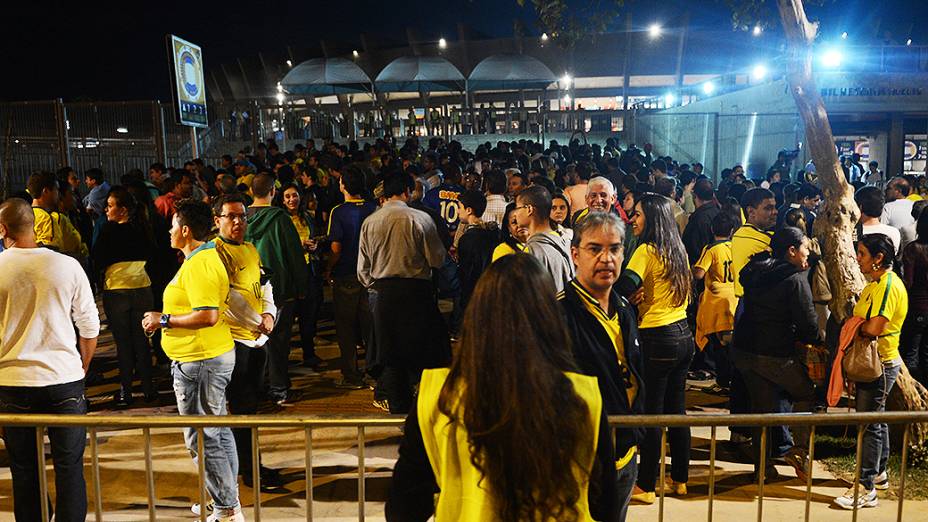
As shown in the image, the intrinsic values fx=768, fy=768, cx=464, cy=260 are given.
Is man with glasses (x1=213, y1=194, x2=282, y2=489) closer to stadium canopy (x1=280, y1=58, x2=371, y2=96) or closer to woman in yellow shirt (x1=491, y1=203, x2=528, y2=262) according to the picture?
woman in yellow shirt (x1=491, y1=203, x2=528, y2=262)

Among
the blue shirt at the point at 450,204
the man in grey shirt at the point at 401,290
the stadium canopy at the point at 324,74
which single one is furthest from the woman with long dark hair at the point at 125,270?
the stadium canopy at the point at 324,74

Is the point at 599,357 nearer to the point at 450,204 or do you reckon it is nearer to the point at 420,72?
the point at 450,204

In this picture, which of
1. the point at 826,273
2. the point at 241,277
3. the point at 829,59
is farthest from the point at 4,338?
the point at 829,59

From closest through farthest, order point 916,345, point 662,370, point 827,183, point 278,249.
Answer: point 662,370 → point 916,345 → point 278,249 → point 827,183

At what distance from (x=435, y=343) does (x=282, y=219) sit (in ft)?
6.24

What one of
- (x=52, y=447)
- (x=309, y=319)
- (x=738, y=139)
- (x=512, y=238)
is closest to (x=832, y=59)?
(x=738, y=139)

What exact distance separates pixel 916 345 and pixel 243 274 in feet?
18.4

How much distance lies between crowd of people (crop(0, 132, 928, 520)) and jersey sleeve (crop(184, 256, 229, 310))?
13 mm

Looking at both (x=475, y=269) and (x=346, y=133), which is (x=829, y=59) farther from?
(x=475, y=269)

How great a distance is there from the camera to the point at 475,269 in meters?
7.06

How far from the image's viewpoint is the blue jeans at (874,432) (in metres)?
5.15

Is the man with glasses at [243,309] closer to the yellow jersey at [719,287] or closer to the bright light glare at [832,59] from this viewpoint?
the yellow jersey at [719,287]

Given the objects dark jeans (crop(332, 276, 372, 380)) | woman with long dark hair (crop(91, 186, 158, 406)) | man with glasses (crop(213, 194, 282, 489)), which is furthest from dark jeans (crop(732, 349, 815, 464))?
woman with long dark hair (crop(91, 186, 158, 406))

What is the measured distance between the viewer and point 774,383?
550cm
